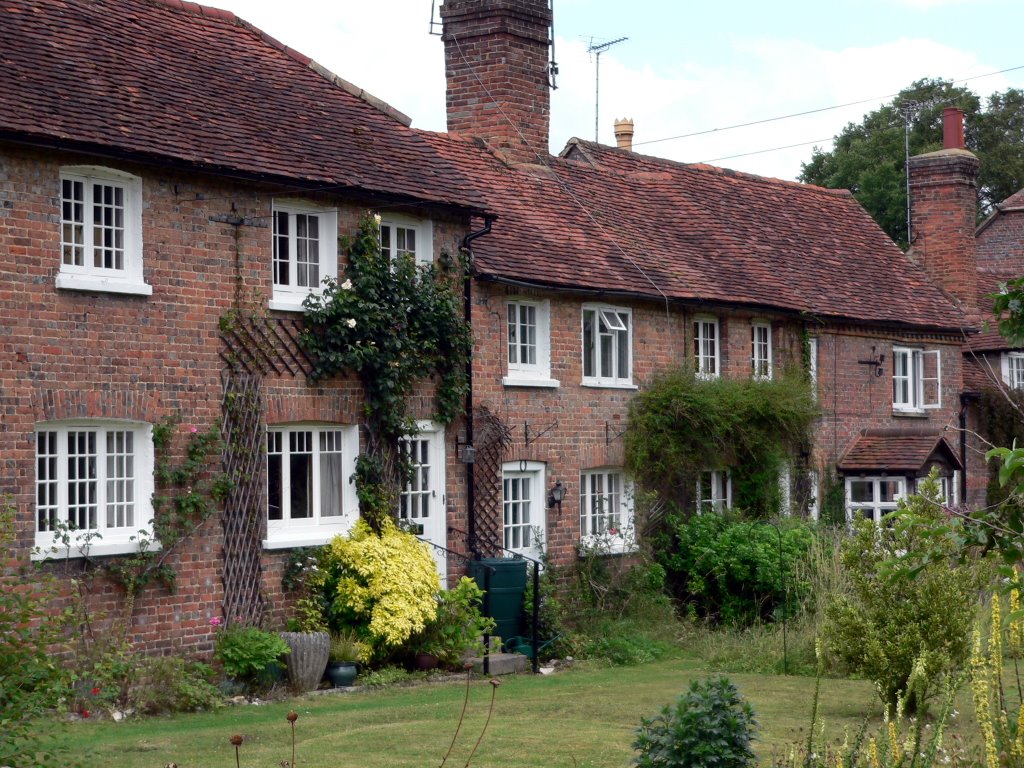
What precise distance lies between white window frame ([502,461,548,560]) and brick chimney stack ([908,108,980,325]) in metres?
16.0

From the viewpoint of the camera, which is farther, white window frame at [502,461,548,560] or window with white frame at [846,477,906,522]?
window with white frame at [846,477,906,522]

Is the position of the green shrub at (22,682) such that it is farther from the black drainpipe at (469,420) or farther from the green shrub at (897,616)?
the black drainpipe at (469,420)

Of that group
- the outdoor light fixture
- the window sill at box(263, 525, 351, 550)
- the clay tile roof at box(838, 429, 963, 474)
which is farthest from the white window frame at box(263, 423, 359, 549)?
the clay tile roof at box(838, 429, 963, 474)

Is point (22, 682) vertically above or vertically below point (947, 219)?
below

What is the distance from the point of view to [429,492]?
1992cm

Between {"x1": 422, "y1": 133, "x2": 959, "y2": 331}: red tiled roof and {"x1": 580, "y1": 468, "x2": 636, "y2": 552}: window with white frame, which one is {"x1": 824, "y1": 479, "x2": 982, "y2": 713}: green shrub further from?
{"x1": 580, "y1": 468, "x2": 636, "y2": 552}: window with white frame

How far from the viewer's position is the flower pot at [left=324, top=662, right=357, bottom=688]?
1712 cm

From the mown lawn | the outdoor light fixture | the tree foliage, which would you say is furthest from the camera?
A: the tree foliage

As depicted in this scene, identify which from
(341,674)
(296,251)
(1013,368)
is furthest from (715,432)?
(1013,368)

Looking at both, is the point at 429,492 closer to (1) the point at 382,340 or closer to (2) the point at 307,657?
(1) the point at 382,340

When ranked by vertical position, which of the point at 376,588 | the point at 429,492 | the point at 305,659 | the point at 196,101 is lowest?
the point at 305,659

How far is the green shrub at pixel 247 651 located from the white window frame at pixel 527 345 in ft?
20.1

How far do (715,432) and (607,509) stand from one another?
2.15m

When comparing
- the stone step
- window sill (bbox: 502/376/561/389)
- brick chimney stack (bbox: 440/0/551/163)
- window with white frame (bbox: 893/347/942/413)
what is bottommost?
the stone step
